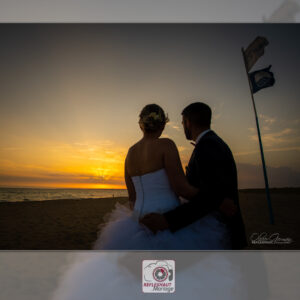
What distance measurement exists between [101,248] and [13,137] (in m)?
0.94

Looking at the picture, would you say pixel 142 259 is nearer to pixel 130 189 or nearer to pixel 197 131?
pixel 130 189

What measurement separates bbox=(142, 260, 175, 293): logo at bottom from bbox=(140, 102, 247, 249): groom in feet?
0.73

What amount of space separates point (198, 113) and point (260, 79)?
473mm

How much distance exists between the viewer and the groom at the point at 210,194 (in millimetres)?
1813

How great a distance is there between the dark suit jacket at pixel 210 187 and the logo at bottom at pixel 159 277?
24 centimetres

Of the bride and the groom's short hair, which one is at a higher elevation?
the groom's short hair

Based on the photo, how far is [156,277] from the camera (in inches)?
73.7

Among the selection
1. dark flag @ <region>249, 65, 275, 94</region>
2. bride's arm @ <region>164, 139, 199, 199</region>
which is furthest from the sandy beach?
dark flag @ <region>249, 65, 275, 94</region>

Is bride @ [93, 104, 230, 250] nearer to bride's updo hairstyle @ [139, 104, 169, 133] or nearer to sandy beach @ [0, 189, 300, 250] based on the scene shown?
bride's updo hairstyle @ [139, 104, 169, 133]

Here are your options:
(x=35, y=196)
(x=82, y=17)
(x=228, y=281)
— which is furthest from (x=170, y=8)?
(x=228, y=281)

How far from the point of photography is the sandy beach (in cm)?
187

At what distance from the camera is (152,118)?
1955 millimetres

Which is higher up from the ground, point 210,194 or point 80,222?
point 210,194

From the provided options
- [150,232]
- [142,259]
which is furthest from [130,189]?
[142,259]
